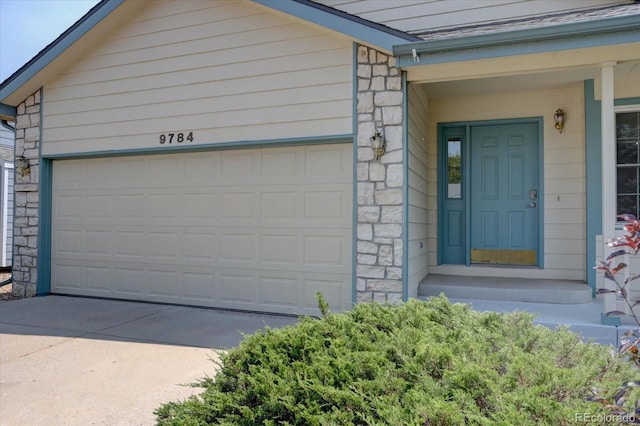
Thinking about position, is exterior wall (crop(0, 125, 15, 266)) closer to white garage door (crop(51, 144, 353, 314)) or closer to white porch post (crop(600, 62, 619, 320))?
white garage door (crop(51, 144, 353, 314))

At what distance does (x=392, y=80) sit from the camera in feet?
18.0

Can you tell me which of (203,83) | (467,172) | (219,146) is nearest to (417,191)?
(467,172)

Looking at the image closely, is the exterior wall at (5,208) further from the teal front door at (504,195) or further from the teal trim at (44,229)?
the teal front door at (504,195)

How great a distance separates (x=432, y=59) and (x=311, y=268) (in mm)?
2917

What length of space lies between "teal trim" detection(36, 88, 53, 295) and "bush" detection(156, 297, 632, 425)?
6611 millimetres

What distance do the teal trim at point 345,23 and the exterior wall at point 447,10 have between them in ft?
5.21

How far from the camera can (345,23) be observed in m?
5.45

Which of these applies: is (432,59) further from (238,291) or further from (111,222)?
(111,222)

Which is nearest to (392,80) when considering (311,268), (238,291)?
(311,268)

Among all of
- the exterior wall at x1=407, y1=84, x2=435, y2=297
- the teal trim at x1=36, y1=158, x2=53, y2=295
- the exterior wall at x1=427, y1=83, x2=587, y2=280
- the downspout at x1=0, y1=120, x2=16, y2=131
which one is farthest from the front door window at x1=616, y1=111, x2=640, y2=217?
the downspout at x1=0, y1=120, x2=16, y2=131

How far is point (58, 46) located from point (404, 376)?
24.0 feet

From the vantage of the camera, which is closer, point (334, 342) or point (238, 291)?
point (334, 342)

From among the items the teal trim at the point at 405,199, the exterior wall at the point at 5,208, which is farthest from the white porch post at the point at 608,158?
the exterior wall at the point at 5,208
